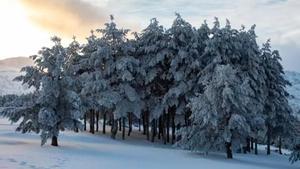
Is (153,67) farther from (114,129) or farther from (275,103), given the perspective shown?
(275,103)

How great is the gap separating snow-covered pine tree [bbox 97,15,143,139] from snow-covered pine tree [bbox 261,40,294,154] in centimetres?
1278

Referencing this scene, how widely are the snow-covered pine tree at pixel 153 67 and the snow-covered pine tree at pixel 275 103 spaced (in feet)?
33.0

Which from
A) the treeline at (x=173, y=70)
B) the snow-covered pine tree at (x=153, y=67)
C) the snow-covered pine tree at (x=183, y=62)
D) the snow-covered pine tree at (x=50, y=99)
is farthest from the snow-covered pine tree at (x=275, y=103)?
the snow-covered pine tree at (x=50, y=99)

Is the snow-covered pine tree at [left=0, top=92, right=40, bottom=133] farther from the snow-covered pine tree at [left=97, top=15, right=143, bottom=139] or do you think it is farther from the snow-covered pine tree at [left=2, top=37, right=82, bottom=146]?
the snow-covered pine tree at [left=97, top=15, right=143, bottom=139]

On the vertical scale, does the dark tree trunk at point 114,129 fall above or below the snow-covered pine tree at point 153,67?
below

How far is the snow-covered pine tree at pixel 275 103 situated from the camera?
4656cm

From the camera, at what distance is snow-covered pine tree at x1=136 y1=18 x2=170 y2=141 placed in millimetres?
45719

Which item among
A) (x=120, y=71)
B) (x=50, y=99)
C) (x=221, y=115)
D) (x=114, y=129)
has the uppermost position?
(x=120, y=71)

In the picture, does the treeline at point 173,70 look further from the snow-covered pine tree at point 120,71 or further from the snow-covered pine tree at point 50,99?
the snow-covered pine tree at point 50,99

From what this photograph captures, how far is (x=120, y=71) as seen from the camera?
45.2 meters

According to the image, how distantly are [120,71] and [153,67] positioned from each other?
3.39 meters

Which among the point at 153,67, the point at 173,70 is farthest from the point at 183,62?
the point at 153,67

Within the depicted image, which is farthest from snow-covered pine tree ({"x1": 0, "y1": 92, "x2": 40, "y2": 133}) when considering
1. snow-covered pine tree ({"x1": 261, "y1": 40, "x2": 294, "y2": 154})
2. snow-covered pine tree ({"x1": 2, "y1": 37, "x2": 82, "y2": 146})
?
snow-covered pine tree ({"x1": 261, "y1": 40, "x2": 294, "y2": 154})

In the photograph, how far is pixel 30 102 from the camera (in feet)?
99.8
